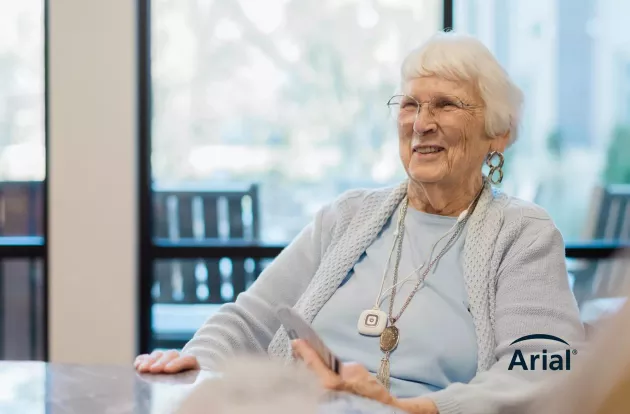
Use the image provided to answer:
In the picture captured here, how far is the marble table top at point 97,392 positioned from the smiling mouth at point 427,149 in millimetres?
851

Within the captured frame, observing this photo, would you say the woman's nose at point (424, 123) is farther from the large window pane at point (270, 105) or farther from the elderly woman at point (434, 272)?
the large window pane at point (270, 105)

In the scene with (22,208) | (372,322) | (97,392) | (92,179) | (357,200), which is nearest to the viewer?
(97,392)

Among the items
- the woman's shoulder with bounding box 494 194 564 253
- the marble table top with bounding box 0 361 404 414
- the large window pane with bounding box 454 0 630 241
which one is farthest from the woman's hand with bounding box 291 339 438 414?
the large window pane with bounding box 454 0 630 241

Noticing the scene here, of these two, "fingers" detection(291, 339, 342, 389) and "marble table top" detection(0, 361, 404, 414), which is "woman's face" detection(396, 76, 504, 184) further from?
"marble table top" detection(0, 361, 404, 414)

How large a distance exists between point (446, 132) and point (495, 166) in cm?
17

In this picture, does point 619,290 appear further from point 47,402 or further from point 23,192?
point 23,192

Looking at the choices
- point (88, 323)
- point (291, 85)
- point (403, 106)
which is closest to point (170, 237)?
point (88, 323)

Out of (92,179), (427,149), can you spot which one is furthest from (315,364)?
(92,179)

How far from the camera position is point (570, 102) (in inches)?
130

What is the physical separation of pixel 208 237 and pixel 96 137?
62cm

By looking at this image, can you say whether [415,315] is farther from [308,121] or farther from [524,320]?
[308,121]

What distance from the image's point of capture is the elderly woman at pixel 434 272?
1.62 metres

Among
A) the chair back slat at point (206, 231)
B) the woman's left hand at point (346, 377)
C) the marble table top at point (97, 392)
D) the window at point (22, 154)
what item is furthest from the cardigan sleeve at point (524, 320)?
the window at point (22, 154)

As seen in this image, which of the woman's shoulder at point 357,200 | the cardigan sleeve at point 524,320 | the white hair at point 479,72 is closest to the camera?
the cardigan sleeve at point 524,320
